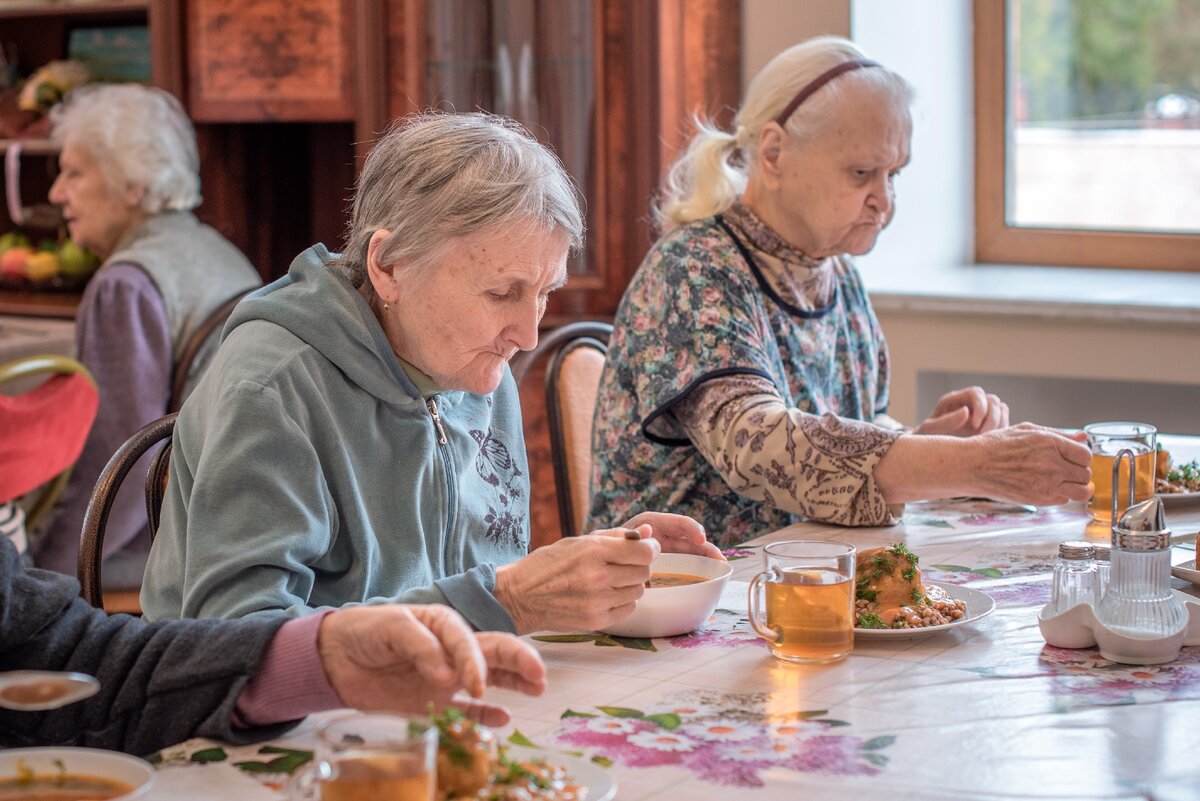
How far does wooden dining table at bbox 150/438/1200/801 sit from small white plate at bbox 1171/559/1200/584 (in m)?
0.02

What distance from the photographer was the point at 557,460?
2.28 meters

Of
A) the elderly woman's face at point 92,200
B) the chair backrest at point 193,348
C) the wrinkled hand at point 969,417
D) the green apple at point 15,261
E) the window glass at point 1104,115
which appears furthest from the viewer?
the green apple at point 15,261

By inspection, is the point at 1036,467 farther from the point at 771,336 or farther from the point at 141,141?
the point at 141,141

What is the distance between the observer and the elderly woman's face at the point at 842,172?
2.11 meters

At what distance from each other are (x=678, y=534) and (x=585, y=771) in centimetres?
53

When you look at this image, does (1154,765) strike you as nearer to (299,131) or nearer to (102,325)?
(102,325)

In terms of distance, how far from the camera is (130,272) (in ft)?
10.3

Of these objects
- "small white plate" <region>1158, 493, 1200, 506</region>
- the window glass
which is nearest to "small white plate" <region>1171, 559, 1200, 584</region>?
"small white plate" <region>1158, 493, 1200, 506</region>

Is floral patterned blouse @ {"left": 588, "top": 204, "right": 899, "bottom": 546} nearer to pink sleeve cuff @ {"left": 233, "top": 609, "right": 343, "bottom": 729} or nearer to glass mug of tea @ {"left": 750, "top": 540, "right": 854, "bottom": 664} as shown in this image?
glass mug of tea @ {"left": 750, "top": 540, "right": 854, "bottom": 664}

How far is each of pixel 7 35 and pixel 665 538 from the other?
368 cm

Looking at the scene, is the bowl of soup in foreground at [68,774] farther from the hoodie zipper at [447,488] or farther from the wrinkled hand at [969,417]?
the wrinkled hand at [969,417]

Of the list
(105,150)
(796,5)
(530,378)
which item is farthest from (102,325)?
(796,5)

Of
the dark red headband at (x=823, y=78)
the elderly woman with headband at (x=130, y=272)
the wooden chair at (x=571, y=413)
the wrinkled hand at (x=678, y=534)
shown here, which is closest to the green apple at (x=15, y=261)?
the elderly woman with headband at (x=130, y=272)

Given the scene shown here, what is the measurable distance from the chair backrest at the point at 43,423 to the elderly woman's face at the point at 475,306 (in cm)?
139
